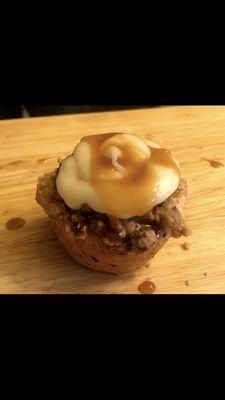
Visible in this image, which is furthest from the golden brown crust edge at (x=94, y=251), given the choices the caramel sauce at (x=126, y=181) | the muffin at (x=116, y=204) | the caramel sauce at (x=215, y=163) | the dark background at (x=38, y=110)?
the dark background at (x=38, y=110)

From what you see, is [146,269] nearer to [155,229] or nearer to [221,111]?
[155,229]

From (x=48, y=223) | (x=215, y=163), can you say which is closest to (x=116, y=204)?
(x=48, y=223)

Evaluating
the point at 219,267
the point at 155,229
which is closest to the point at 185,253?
the point at 219,267

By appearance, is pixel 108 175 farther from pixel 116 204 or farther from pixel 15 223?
pixel 15 223

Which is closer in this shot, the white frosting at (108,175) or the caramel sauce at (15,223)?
the white frosting at (108,175)

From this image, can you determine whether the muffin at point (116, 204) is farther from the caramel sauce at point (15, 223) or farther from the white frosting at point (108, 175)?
the caramel sauce at point (15, 223)
